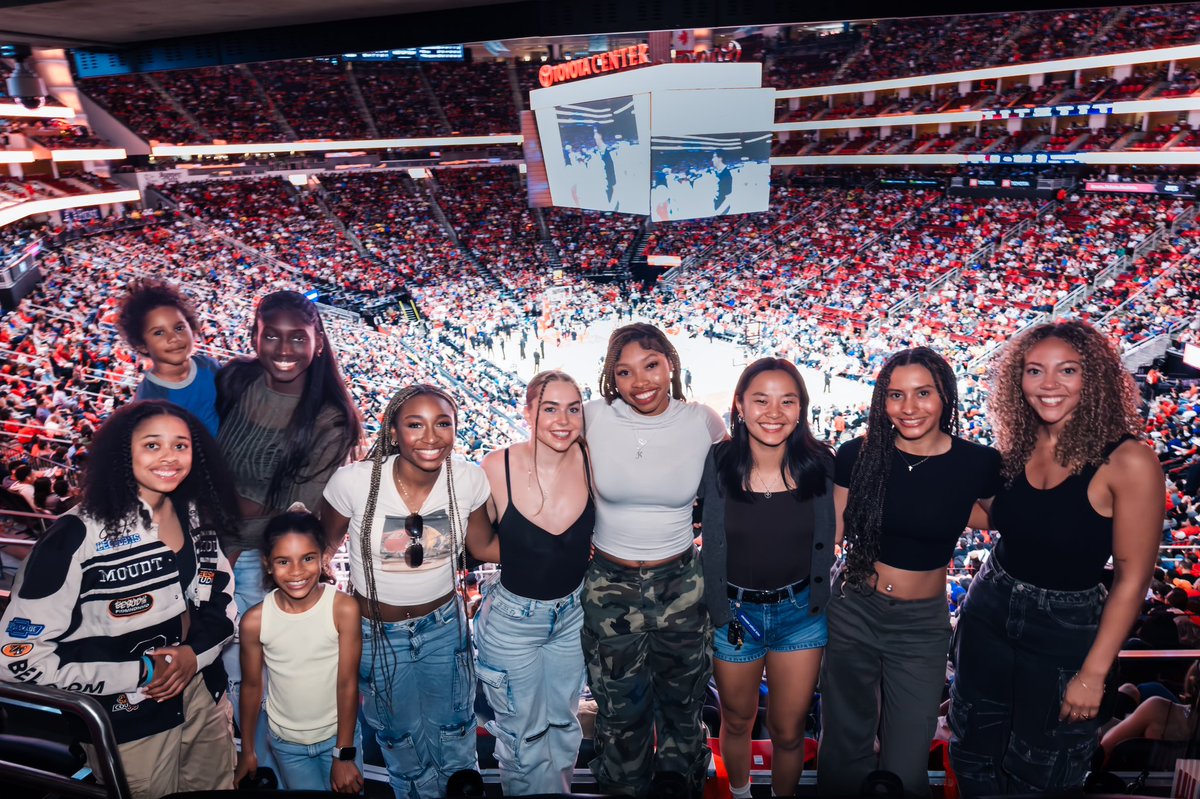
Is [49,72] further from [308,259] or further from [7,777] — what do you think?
[7,777]

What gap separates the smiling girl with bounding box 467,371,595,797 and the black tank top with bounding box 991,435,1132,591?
122cm

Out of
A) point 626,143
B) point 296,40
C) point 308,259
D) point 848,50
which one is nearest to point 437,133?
point 308,259

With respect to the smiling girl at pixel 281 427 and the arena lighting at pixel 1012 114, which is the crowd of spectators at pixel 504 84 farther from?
the smiling girl at pixel 281 427

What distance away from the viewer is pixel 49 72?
22.0 m

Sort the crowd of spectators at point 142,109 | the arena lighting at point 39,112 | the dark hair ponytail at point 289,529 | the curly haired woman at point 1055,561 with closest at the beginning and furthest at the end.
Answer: the curly haired woman at point 1055,561, the dark hair ponytail at point 289,529, the arena lighting at point 39,112, the crowd of spectators at point 142,109

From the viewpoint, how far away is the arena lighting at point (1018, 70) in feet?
54.1

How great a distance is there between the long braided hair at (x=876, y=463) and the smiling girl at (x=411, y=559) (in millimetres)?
1134

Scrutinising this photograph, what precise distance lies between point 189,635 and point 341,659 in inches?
16.3

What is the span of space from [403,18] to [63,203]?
69.7ft

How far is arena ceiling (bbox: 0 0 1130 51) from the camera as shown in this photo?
220cm

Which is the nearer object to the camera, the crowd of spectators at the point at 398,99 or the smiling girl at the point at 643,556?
the smiling girl at the point at 643,556

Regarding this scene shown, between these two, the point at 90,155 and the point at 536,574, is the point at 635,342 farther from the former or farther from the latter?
the point at 90,155

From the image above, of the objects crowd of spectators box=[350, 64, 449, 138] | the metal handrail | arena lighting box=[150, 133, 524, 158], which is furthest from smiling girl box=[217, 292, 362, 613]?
crowd of spectators box=[350, 64, 449, 138]

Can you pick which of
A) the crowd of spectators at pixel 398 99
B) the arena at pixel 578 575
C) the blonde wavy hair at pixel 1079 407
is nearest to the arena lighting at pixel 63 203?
the crowd of spectators at pixel 398 99
